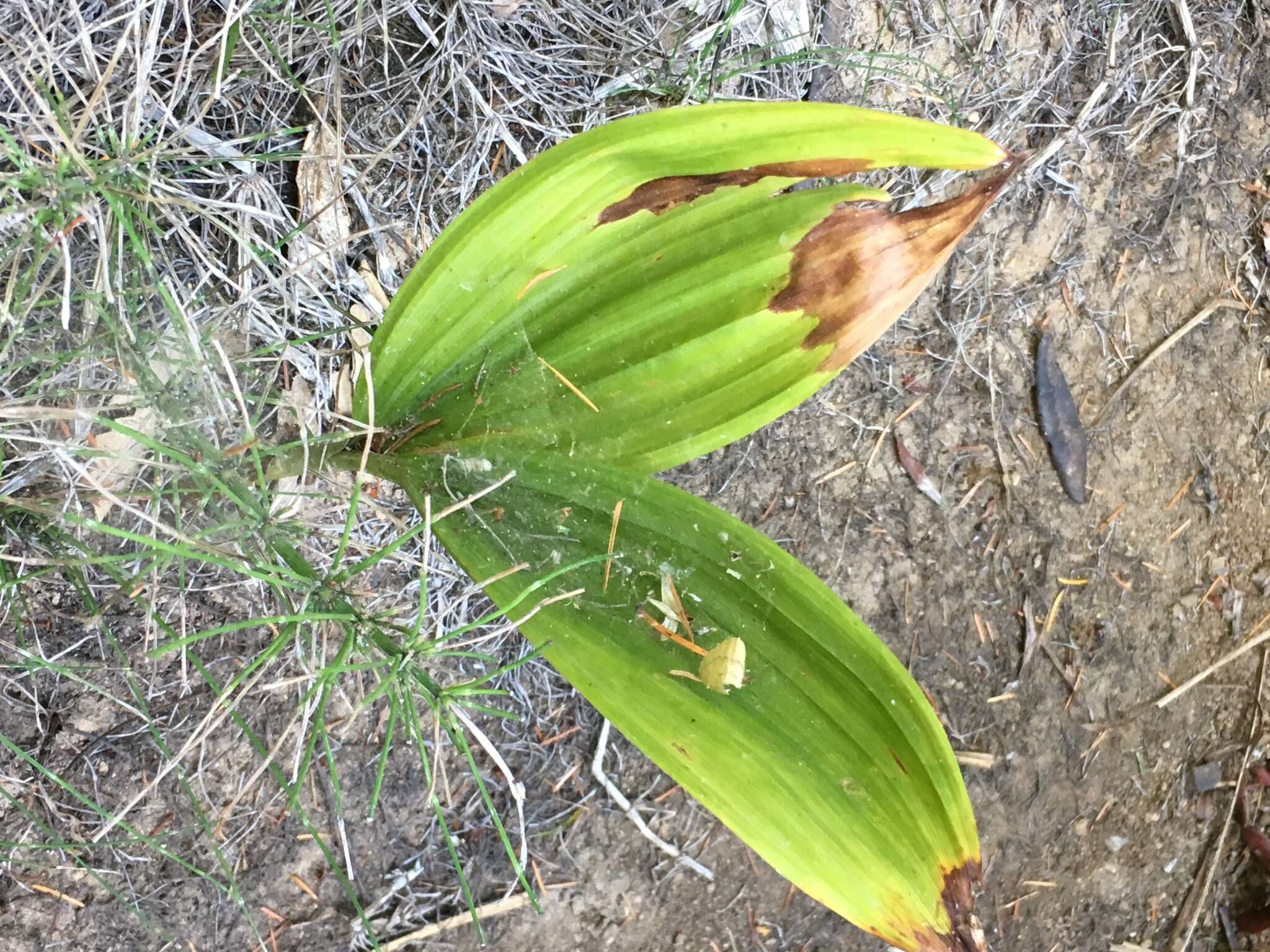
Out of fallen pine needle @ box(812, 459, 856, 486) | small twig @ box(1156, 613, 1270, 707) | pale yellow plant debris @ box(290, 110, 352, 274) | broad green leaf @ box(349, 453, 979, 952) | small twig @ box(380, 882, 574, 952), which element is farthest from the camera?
small twig @ box(1156, 613, 1270, 707)

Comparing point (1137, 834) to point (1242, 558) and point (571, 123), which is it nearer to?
point (1242, 558)

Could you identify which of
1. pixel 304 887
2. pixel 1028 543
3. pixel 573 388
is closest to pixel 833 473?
pixel 1028 543

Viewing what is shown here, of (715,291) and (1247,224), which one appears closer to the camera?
(715,291)

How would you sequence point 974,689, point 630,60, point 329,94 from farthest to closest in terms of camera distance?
point 974,689 < point 630,60 < point 329,94

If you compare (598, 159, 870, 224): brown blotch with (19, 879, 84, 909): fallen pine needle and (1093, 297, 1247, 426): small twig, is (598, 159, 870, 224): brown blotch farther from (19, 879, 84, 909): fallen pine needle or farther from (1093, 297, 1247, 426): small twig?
(19, 879, 84, 909): fallen pine needle

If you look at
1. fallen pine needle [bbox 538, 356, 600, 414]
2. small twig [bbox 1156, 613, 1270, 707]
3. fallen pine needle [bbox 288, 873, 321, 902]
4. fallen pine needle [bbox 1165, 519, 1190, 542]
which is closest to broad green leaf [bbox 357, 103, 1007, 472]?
fallen pine needle [bbox 538, 356, 600, 414]

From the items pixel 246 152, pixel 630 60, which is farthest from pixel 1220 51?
pixel 246 152

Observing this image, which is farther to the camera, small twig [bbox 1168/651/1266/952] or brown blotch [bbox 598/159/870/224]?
small twig [bbox 1168/651/1266/952]
